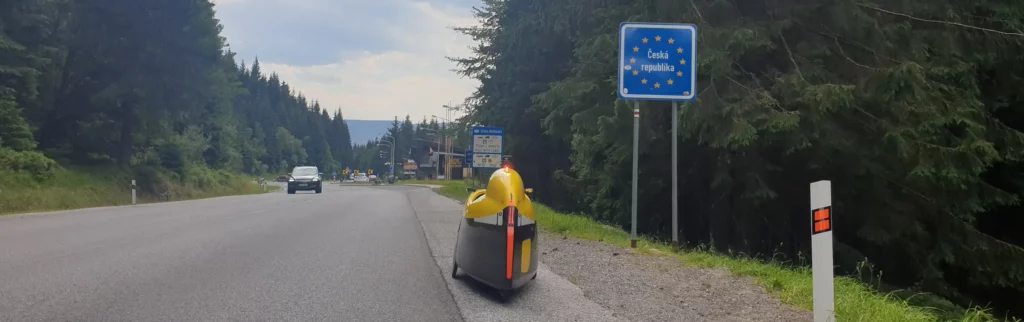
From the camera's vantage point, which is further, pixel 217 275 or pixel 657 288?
pixel 217 275

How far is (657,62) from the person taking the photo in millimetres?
11281

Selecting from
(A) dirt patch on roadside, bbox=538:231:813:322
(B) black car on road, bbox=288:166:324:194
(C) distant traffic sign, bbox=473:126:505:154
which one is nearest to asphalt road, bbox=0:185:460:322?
(A) dirt patch on roadside, bbox=538:231:813:322

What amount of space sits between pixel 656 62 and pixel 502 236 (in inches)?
221

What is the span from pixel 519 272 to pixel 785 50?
360 inches

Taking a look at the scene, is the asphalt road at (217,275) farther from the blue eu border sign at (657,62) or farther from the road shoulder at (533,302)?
the blue eu border sign at (657,62)

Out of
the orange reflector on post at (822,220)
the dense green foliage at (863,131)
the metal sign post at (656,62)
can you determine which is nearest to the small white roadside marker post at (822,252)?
the orange reflector on post at (822,220)

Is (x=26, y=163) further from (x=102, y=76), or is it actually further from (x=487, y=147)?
(x=487, y=147)

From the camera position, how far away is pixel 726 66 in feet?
42.5

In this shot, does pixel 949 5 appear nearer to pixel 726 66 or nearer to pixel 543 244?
pixel 726 66

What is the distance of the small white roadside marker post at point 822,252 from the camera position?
17.2ft

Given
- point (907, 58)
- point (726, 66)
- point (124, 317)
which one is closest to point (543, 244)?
point (726, 66)

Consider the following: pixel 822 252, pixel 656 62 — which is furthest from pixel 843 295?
pixel 656 62

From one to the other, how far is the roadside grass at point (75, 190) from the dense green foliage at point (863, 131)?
16.7 meters

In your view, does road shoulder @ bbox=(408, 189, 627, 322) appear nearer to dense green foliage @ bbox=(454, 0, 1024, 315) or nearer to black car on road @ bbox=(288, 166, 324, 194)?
dense green foliage @ bbox=(454, 0, 1024, 315)
